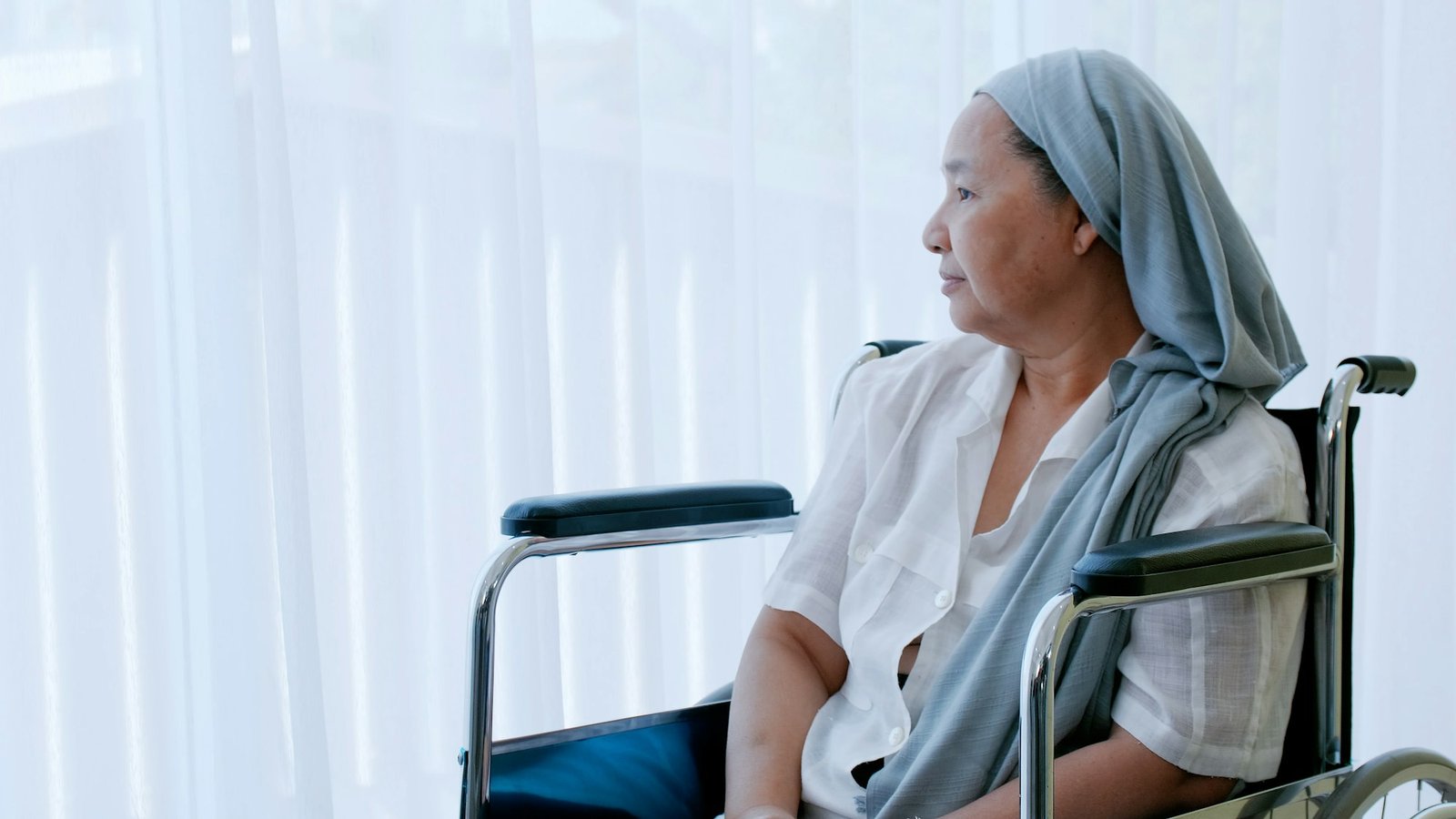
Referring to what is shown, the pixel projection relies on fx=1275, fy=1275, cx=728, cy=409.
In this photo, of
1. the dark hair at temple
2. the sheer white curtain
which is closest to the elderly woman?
the dark hair at temple

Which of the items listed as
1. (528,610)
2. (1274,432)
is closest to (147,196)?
(528,610)

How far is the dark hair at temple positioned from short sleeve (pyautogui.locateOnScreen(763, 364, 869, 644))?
0.31 meters

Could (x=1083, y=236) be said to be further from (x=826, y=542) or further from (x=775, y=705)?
(x=775, y=705)

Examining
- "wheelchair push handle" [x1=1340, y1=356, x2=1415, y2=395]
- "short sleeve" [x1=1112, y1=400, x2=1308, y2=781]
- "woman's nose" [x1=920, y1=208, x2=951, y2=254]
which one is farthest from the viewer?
"woman's nose" [x1=920, y1=208, x2=951, y2=254]

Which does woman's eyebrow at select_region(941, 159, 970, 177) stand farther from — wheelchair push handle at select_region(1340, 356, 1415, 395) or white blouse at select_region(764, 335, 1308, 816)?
wheelchair push handle at select_region(1340, 356, 1415, 395)

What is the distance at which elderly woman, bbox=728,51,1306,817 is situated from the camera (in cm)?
107

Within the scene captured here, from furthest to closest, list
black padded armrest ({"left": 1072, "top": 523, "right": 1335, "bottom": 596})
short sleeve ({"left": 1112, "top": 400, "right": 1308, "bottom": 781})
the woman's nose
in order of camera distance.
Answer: the woman's nose → short sleeve ({"left": 1112, "top": 400, "right": 1308, "bottom": 781}) → black padded armrest ({"left": 1072, "top": 523, "right": 1335, "bottom": 596})

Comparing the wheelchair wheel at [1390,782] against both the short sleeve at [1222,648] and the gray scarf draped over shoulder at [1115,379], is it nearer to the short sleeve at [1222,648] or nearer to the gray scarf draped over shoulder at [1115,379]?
the short sleeve at [1222,648]

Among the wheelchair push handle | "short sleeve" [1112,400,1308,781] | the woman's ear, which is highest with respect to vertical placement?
the woman's ear

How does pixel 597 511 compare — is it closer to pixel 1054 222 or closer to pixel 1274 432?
pixel 1054 222

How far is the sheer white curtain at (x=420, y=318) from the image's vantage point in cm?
164

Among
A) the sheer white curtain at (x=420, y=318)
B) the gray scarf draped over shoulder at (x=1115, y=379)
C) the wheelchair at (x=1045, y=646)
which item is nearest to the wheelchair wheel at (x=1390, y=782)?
the wheelchair at (x=1045, y=646)

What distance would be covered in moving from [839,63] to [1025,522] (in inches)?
41.7

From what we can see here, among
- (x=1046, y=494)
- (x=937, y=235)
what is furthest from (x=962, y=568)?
(x=937, y=235)
